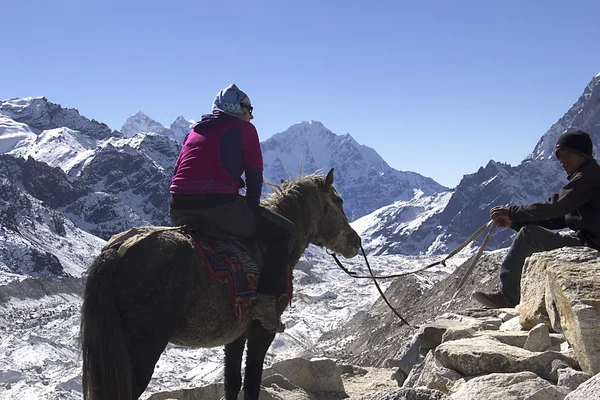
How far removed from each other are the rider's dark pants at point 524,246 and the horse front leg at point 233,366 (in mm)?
4707

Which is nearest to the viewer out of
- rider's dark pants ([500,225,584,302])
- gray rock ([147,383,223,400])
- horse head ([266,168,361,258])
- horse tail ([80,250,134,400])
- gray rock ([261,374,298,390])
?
horse tail ([80,250,134,400])

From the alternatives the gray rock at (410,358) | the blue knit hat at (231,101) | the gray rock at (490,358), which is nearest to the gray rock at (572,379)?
the gray rock at (490,358)

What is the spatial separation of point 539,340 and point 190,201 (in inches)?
163

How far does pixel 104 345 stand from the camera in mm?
5016

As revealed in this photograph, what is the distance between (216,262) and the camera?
19.2ft

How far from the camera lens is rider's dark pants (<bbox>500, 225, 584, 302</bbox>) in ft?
29.4

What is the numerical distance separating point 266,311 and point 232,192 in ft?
4.10

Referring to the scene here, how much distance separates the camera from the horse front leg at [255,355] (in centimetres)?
658

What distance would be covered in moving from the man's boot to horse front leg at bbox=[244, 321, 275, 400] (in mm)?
139

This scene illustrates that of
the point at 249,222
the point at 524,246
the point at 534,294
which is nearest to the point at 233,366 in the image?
the point at 249,222

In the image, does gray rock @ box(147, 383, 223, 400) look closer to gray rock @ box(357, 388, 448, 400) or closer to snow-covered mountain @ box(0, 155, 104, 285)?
gray rock @ box(357, 388, 448, 400)

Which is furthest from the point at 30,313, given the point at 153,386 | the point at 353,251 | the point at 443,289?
the point at 353,251

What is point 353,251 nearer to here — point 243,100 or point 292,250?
point 292,250

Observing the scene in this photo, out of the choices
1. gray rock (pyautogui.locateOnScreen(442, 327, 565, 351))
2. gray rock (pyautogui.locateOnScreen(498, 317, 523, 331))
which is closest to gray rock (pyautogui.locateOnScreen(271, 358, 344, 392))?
gray rock (pyautogui.locateOnScreen(442, 327, 565, 351))
